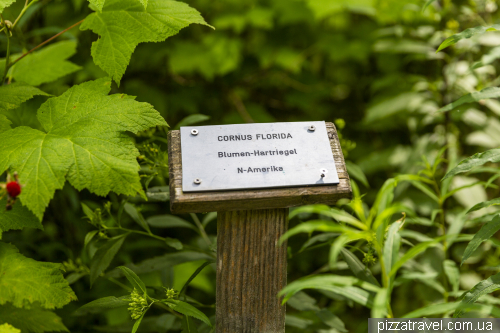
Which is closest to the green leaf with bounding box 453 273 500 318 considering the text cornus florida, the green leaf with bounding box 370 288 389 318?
the text cornus florida

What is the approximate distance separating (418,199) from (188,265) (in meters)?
1.19

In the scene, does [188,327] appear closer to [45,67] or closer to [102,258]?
[102,258]

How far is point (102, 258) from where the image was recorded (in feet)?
4.15

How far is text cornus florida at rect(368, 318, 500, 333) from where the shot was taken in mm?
1022

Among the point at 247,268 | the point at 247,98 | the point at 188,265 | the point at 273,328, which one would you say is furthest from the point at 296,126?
the point at 247,98

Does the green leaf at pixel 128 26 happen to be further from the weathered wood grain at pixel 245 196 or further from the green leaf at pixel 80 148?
the weathered wood grain at pixel 245 196

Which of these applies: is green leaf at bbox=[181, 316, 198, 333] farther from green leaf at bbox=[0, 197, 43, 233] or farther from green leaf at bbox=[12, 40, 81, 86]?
green leaf at bbox=[12, 40, 81, 86]

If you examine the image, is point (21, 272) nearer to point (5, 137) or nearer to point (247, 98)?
point (5, 137)

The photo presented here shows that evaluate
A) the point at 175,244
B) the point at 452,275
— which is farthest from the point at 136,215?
the point at 452,275

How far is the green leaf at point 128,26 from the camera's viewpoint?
3.68 ft

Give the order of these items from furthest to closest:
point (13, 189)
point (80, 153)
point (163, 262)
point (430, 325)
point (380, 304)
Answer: point (163, 262) < point (430, 325) < point (80, 153) < point (13, 189) < point (380, 304)

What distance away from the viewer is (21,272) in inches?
41.8

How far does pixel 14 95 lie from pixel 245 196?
2.36ft

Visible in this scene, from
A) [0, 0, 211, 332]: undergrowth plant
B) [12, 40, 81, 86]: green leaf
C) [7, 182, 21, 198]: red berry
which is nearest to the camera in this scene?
[7, 182, 21, 198]: red berry
